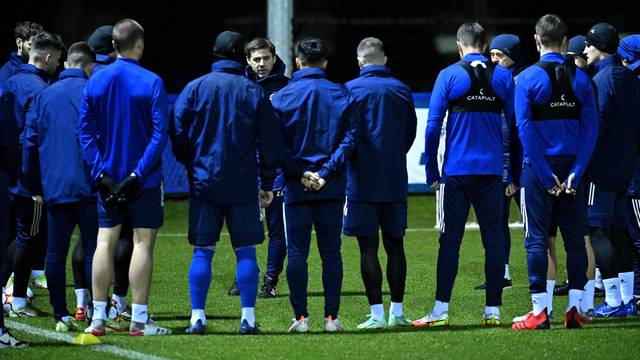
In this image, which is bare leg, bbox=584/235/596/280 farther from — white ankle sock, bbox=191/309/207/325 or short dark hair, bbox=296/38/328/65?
white ankle sock, bbox=191/309/207/325

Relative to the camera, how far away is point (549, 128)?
9188 mm

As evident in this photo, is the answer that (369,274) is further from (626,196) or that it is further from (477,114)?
(626,196)

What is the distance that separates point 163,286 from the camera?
38.8 feet

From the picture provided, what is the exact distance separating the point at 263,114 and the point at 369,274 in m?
1.45

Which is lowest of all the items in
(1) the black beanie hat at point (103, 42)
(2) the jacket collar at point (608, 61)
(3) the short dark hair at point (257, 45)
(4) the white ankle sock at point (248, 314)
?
(4) the white ankle sock at point (248, 314)

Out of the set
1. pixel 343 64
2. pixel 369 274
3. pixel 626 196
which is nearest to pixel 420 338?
pixel 369 274

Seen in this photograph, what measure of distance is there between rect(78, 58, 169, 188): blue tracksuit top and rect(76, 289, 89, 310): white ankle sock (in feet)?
4.51

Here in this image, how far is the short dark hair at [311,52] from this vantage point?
29.9ft

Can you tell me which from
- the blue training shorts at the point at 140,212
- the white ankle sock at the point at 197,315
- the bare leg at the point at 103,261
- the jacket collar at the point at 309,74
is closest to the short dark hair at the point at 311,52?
the jacket collar at the point at 309,74

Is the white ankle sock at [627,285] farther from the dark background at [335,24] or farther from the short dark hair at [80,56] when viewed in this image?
the dark background at [335,24]

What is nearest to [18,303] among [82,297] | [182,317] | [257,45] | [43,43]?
[82,297]

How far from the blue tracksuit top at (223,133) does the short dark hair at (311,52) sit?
1.57ft

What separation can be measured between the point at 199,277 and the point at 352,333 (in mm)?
1168

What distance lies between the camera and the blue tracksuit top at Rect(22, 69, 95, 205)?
911 centimetres
